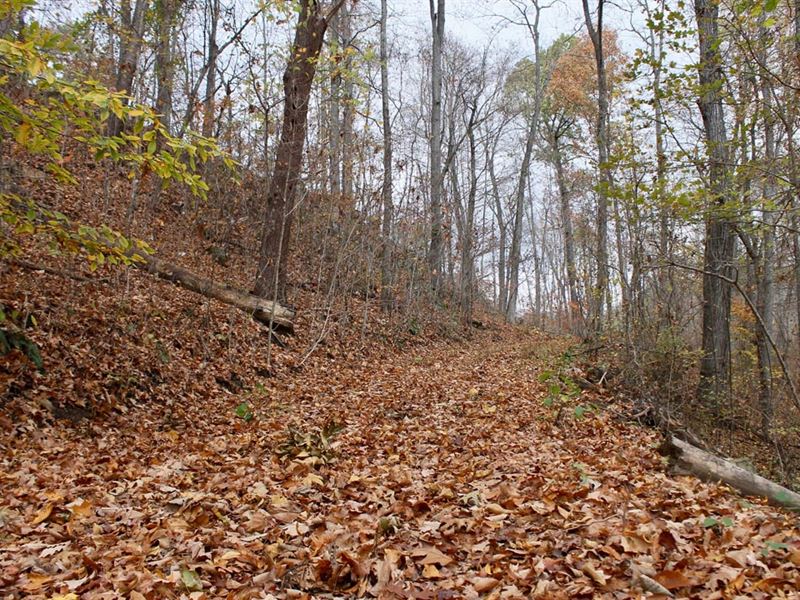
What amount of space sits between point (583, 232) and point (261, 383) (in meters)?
11.2

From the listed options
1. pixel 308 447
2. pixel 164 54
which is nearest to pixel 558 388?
pixel 308 447

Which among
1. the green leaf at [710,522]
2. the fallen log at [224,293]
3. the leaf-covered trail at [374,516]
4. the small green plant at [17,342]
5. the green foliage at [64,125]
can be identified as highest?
the green foliage at [64,125]

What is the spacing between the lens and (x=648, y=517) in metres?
3.27

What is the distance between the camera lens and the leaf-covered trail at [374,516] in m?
2.73

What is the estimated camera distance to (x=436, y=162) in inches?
638

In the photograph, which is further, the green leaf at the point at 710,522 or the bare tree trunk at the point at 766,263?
the bare tree trunk at the point at 766,263

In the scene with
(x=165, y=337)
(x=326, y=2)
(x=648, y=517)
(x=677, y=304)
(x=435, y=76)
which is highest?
(x=435, y=76)

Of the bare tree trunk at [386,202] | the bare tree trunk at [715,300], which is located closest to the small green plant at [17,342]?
the bare tree trunk at [386,202]

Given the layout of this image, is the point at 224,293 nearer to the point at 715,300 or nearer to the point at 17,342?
the point at 17,342

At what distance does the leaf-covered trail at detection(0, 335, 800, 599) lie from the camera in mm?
2734

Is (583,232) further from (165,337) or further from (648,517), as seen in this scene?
(648,517)

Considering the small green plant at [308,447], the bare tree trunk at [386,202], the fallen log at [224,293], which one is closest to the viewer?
the small green plant at [308,447]

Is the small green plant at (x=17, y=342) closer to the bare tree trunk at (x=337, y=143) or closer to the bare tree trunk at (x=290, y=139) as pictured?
the bare tree trunk at (x=290, y=139)

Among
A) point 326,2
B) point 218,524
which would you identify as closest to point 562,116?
point 326,2
